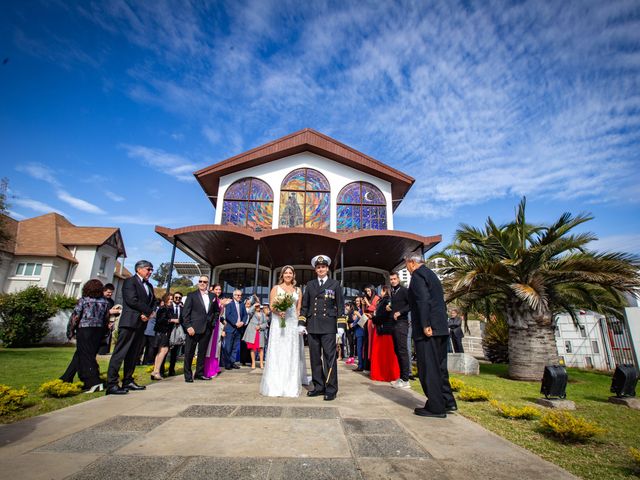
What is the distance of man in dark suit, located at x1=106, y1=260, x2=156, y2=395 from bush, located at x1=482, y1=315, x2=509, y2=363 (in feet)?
41.7

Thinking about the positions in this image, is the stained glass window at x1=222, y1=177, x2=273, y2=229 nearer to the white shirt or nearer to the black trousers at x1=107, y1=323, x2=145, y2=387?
the white shirt

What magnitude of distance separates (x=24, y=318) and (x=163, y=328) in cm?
1397

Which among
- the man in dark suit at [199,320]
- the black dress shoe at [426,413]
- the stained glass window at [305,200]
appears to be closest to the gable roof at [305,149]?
the stained glass window at [305,200]

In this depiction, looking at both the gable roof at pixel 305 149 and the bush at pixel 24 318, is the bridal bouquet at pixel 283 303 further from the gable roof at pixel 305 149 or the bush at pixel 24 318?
the bush at pixel 24 318

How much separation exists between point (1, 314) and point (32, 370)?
11761 mm

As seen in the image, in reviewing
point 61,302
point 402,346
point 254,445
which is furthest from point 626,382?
point 61,302

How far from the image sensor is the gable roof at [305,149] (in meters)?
17.7

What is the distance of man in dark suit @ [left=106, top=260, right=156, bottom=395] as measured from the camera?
190 inches

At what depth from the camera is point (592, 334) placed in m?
11.7

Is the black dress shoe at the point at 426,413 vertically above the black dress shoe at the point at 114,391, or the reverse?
the black dress shoe at the point at 426,413

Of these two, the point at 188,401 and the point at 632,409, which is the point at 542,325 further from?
the point at 188,401

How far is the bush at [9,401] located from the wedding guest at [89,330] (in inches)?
50.5

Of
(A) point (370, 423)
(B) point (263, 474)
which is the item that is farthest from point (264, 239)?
(B) point (263, 474)

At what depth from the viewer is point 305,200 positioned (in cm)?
1788
